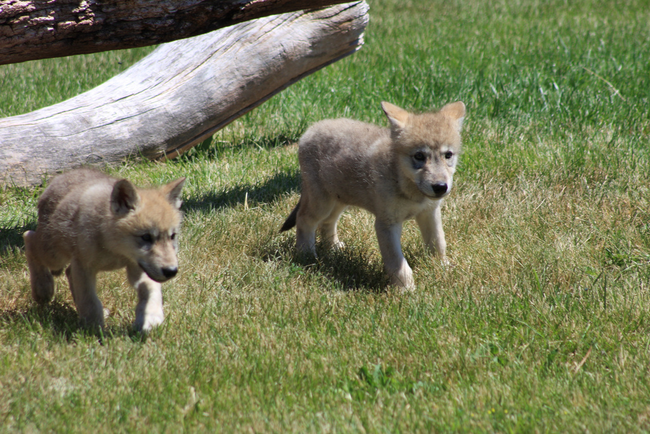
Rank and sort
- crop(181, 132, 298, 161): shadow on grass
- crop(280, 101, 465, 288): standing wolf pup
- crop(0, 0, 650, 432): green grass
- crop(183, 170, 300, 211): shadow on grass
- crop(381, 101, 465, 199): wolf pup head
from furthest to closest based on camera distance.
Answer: crop(181, 132, 298, 161): shadow on grass, crop(183, 170, 300, 211): shadow on grass, crop(280, 101, 465, 288): standing wolf pup, crop(381, 101, 465, 199): wolf pup head, crop(0, 0, 650, 432): green grass

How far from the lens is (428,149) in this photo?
432 cm

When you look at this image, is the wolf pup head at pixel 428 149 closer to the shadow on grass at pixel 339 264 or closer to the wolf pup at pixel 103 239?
the shadow on grass at pixel 339 264

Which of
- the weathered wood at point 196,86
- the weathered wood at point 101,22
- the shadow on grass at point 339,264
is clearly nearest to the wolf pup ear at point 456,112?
the shadow on grass at point 339,264

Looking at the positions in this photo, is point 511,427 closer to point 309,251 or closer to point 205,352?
point 205,352

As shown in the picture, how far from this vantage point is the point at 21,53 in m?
4.02

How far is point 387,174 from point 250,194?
6.05ft

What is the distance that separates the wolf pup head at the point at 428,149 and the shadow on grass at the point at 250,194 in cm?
181

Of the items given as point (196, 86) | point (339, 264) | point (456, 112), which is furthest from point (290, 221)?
point (196, 86)

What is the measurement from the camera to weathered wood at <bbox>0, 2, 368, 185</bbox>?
605 centimetres

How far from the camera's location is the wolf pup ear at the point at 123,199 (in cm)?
341

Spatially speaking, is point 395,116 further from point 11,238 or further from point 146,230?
point 11,238

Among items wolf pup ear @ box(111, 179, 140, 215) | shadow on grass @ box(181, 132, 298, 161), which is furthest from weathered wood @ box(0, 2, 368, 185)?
wolf pup ear @ box(111, 179, 140, 215)

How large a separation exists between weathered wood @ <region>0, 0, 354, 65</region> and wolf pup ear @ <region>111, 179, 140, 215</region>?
1.26m

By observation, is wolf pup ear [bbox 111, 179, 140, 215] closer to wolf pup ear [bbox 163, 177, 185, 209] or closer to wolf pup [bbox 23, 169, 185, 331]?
wolf pup [bbox 23, 169, 185, 331]
